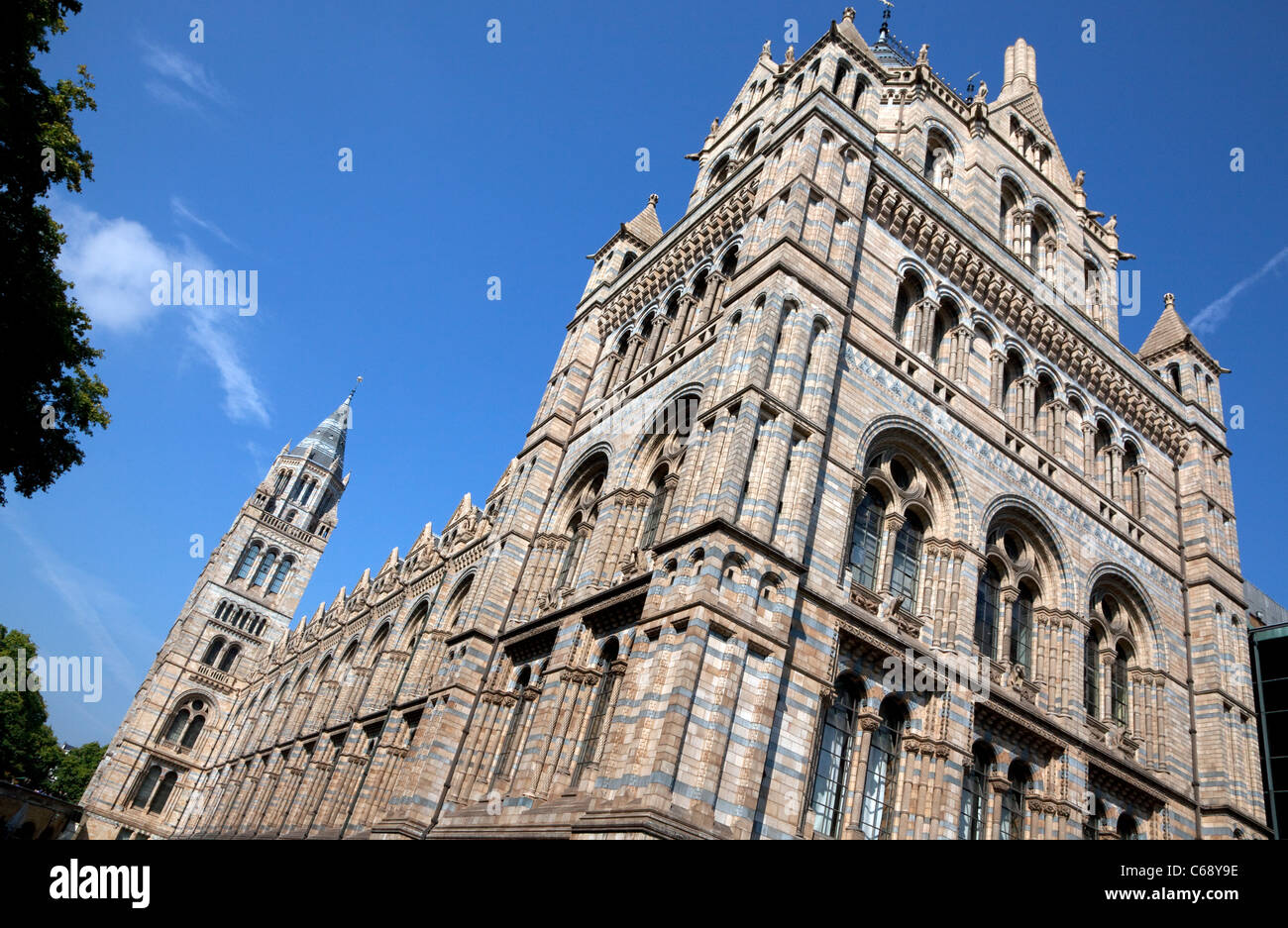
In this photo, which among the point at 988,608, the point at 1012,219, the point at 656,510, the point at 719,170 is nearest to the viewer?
the point at 656,510

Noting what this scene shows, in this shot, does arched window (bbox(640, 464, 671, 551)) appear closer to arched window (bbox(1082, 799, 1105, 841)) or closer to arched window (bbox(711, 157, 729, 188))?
arched window (bbox(1082, 799, 1105, 841))

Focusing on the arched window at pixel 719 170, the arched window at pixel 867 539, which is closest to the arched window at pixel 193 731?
the arched window at pixel 719 170

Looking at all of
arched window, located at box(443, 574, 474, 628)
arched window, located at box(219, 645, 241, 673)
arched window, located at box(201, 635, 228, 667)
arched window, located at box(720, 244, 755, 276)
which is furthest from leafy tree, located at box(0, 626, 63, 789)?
arched window, located at box(720, 244, 755, 276)

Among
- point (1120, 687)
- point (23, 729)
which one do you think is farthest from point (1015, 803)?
point (23, 729)

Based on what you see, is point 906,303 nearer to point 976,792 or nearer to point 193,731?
point 976,792

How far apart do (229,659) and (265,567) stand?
7776 mm

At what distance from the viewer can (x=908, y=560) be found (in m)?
18.6

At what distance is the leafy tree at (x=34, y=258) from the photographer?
42.8ft

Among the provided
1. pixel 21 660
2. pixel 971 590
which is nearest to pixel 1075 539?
pixel 971 590

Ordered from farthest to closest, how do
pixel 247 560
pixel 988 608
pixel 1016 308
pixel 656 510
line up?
1. pixel 247 560
2. pixel 1016 308
3. pixel 988 608
4. pixel 656 510

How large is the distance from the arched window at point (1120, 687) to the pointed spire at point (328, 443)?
6937cm

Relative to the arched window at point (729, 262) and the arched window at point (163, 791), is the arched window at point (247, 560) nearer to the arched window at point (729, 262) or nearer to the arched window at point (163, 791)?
the arched window at point (163, 791)

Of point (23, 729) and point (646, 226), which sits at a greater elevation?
point (646, 226)
